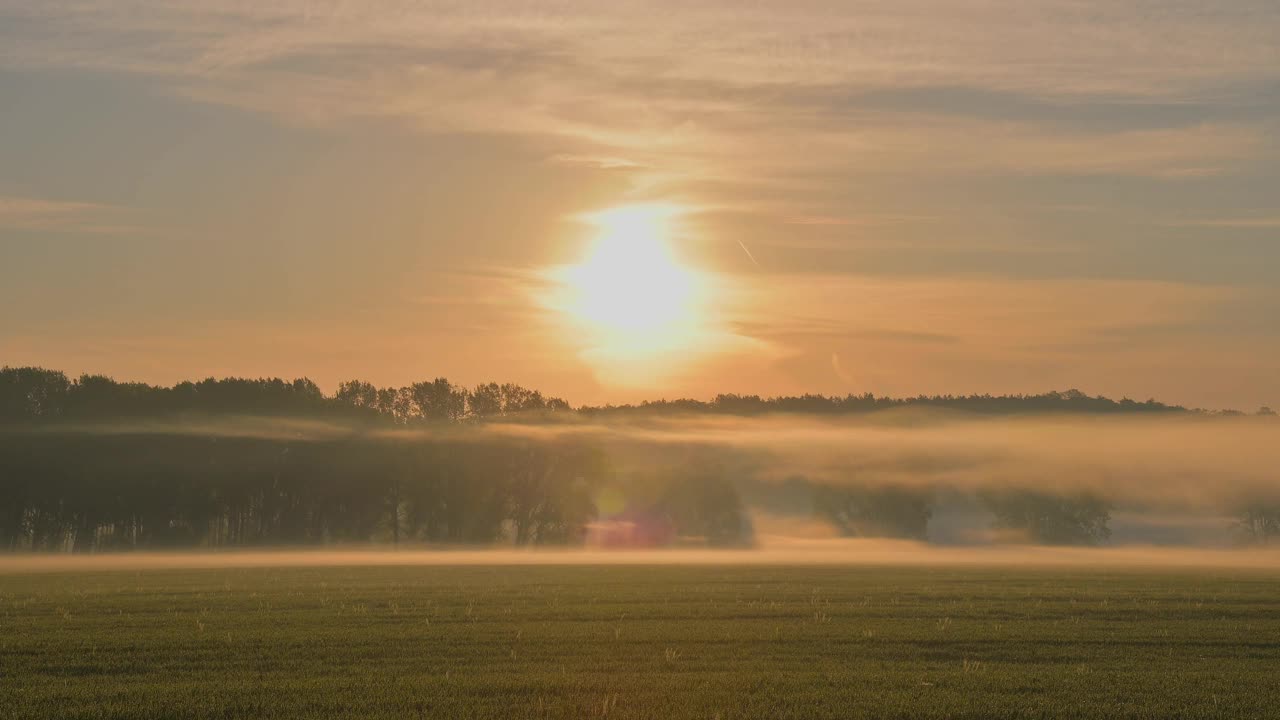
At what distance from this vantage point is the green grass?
30.3 metres

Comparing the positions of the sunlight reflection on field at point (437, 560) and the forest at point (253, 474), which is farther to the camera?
the forest at point (253, 474)

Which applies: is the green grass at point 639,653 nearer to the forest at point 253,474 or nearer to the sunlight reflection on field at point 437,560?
the sunlight reflection on field at point 437,560

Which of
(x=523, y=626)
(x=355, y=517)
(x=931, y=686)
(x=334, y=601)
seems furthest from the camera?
(x=355, y=517)

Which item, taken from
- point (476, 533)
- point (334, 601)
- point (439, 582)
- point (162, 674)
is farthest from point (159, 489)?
point (162, 674)

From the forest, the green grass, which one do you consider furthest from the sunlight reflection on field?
the green grass

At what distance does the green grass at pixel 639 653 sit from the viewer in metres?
30.3

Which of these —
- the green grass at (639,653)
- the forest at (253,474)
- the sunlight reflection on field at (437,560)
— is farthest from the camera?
the forest at (253,474)

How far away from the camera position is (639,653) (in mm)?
39094

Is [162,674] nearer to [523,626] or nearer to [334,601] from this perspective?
[523,626]

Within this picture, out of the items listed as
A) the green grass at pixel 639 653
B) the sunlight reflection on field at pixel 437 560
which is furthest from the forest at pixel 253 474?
the green grass at pixel 639 653

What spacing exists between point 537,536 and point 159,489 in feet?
151

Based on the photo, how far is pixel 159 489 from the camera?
6540 inches

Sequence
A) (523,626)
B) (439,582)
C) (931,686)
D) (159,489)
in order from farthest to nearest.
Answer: (159,489) < (439,582) < (523,626) < (931,686)

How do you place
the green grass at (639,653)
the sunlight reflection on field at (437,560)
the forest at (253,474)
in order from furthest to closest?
the forest at (253,474), the sunlight reflection on field at (437,560), the green grass at (639,653)
